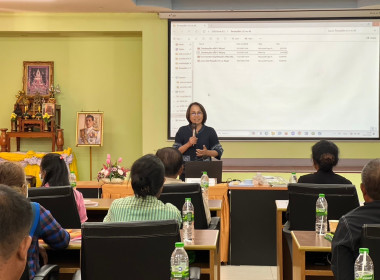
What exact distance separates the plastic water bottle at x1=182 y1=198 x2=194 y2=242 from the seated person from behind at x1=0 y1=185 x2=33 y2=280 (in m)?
2.09

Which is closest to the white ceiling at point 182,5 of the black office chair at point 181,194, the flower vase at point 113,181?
the flower vase at point 113,181

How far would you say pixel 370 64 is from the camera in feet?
27.8

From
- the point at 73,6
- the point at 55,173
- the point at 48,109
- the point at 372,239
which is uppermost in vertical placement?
the point at 73,6

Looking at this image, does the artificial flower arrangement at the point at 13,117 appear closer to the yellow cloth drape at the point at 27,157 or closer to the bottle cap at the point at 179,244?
the yellow cloth drape at the point at 27,157

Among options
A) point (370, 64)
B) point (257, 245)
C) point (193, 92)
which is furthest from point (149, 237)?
point (370, 64)

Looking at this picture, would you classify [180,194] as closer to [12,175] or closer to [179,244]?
[12,175]

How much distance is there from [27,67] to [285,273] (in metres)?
5.86

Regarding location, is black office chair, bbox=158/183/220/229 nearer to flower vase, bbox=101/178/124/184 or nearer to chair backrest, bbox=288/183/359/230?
chair backrest, bbox=288/183/359/230

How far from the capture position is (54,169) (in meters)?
4.48

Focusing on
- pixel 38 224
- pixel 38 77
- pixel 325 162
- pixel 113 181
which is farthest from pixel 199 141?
pixel 38 77

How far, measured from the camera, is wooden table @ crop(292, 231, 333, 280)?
11.0 feet

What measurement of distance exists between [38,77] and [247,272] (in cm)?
497

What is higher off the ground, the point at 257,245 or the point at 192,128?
the point at 192,128

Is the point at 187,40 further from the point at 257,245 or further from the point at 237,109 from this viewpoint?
the point at 257,245
